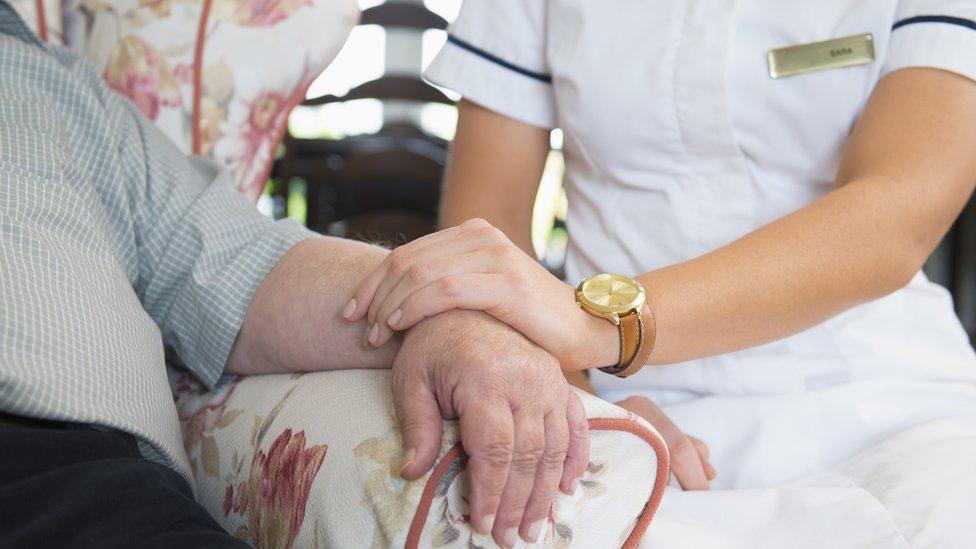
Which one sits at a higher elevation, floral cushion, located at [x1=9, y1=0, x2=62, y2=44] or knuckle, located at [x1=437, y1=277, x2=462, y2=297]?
floral cushion, located at [x1=9, y1=0, x2=62, y2=44]

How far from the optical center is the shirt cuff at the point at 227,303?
881 mm

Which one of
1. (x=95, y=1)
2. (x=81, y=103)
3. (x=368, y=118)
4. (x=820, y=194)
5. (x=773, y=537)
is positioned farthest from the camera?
(x=368, y=118)

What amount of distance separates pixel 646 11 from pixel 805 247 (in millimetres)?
332

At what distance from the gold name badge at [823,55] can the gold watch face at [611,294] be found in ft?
1.09

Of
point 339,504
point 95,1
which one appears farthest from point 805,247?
point 95,1

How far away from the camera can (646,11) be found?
1.08m

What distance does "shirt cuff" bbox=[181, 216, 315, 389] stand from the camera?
88 centimetres

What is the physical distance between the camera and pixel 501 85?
1189 millimetres

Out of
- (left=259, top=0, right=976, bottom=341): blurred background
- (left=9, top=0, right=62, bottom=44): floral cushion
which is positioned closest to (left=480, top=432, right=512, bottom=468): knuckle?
(left=9, top=0, right=62, bottom=44): floral cushion

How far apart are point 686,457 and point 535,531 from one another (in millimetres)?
272

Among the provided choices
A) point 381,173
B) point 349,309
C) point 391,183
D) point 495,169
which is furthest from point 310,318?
point 391,183

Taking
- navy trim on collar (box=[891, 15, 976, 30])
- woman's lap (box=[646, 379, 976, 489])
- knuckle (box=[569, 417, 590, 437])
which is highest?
navy trim on collar (box=[891, 15, 976, 30])

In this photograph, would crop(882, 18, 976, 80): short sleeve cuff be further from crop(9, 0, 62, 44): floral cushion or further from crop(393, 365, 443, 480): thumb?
crop(9, 0, 62, 44): floral cushion

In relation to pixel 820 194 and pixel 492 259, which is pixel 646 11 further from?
pixel 492 259
